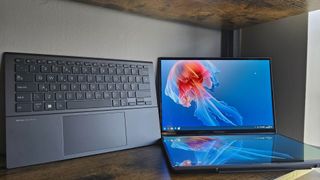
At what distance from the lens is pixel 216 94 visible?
0.81 metres

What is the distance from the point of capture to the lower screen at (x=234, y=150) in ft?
1.84

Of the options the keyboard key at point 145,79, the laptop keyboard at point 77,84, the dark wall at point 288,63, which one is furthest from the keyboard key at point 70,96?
the dark wall at point 288,63

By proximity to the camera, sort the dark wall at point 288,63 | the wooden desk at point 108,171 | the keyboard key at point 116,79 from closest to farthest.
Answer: the wooden desk at point 108,171 < the keyboard key at point 116,79 < the dark wall at point 288,63

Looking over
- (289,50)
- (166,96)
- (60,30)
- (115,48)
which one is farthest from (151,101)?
(289,50)

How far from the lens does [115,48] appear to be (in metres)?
0.78

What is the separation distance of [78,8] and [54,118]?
33 cm

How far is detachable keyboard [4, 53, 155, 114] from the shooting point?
57cm

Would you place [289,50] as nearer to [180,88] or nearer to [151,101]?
[180,88]

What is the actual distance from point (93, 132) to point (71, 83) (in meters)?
0.14

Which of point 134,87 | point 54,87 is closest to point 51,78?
point 54,87

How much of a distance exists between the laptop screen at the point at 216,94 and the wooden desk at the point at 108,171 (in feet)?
0.67

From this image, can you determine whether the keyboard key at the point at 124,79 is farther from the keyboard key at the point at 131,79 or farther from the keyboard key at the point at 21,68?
the keyboard key at the point at 21,68

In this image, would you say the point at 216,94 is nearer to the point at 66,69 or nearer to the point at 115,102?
the point at 115,102

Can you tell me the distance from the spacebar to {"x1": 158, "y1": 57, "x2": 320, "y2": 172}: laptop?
188mm
